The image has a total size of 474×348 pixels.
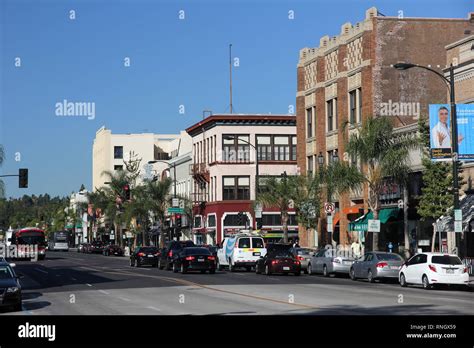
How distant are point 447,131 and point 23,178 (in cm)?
2747

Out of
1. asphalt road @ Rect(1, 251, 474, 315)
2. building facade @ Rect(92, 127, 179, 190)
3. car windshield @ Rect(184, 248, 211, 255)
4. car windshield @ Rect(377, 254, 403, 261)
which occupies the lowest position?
asphalt road @ Rect(1, 251, 474, 315)

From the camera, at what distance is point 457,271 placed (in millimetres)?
34500

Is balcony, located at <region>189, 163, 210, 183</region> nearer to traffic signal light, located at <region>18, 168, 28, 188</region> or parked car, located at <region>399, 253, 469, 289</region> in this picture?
traffic signal light, located at <region>18, 168, 28, 188</region>

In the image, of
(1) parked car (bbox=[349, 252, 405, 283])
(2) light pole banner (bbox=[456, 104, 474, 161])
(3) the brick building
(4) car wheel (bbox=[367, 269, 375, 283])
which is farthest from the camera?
(3) the brick building

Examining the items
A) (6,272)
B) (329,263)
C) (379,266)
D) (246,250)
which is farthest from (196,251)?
(6,272)

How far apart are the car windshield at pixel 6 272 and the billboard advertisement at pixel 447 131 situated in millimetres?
21992

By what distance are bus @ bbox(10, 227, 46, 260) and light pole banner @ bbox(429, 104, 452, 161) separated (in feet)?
167

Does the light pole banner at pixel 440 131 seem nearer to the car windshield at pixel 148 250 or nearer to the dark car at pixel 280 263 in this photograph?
the dark car at pixel 280 263

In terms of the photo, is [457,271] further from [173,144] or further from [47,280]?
[173,144]

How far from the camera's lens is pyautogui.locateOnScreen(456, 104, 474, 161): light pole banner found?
138ft

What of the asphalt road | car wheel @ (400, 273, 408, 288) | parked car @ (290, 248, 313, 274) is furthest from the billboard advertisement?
parked car @ (290, 248, 313, 274)
